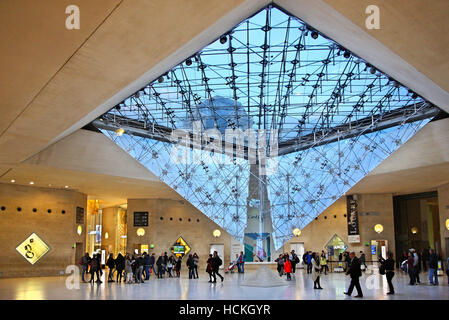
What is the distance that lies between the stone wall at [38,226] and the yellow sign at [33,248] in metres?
0.18

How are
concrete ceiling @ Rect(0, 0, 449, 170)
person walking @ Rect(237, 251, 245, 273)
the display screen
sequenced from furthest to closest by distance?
the display screen < person walking @ Rect(237, 251, 245, 273) < concrete ceiling @ Rect(0, 0, 449, 170)

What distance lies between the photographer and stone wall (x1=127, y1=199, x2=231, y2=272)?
3212 cm

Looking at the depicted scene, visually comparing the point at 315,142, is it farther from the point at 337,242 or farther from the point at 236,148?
the point at 337,242

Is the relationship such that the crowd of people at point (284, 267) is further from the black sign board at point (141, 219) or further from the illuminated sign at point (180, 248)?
the black sign board at point (141, 219)

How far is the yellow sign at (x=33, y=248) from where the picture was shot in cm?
2488

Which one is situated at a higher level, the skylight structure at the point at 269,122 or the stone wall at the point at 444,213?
the skylight structure at the point at 269,122

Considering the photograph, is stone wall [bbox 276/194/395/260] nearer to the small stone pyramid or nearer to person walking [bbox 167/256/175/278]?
person walking [bbox 167/256/175/278]

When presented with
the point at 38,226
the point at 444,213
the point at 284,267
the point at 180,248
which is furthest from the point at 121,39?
the point at 180,248

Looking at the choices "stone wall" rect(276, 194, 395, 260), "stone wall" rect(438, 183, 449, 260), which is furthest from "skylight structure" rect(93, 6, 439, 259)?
"stone wall" rect(438, 183, 449, 260)

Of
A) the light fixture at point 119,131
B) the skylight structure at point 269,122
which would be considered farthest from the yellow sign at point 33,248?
the light fixture at point 119,131

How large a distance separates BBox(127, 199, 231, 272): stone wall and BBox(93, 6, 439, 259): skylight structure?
4.97 m

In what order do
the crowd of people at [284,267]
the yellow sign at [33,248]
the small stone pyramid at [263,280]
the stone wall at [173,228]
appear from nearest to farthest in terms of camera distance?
the crowd of people at [284,267] < the small stone pyramid at [263,280] < the yellow sign at [33,248] < the stone wall at [173,228]
